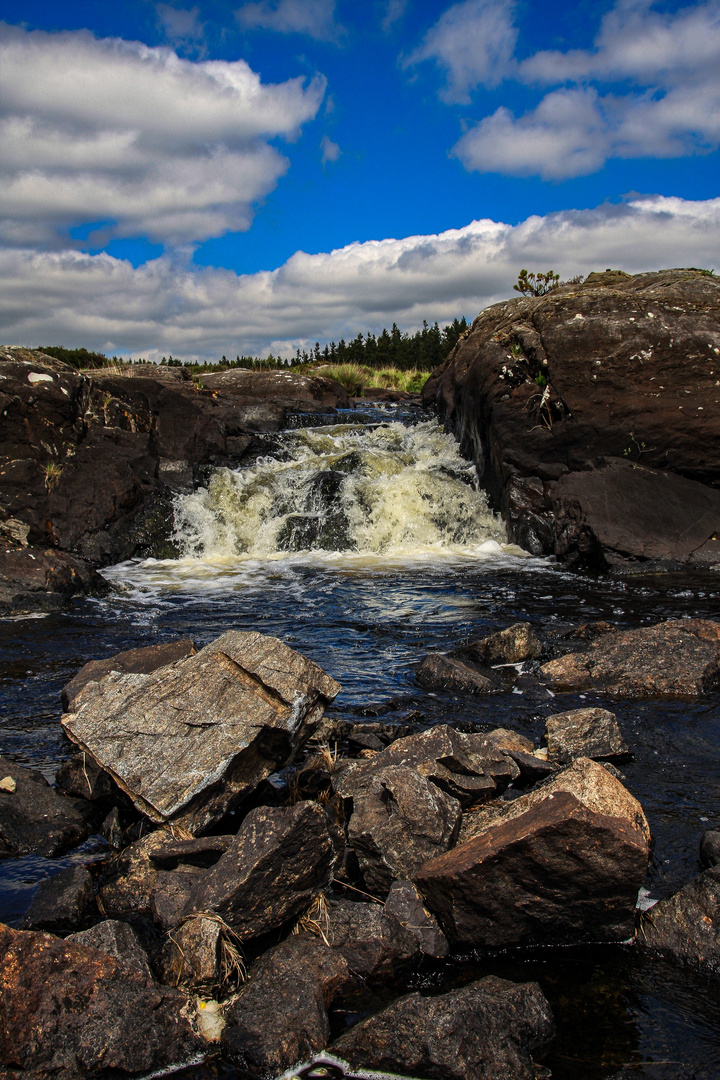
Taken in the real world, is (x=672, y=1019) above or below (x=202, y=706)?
below

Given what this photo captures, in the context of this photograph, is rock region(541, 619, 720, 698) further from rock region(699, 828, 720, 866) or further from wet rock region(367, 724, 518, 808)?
rock region(699, 828, 720, 866)

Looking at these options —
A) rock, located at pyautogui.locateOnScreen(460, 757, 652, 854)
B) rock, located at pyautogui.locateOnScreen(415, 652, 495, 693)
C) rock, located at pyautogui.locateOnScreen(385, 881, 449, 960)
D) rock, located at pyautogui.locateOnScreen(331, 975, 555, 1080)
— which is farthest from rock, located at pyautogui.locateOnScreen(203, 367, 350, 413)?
rock, located at pyautogui.locateOnScreen(331, 975, 555, 1080)

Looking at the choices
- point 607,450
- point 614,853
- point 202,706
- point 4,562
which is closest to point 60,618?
point 4,562

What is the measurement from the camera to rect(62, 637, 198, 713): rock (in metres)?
6.18

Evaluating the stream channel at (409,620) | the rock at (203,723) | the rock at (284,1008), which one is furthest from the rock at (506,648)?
the rock at (284,1008)

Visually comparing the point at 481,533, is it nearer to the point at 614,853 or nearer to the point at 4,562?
the point at 4,562

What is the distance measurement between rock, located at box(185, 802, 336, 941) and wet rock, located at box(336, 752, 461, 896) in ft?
→ 0.87

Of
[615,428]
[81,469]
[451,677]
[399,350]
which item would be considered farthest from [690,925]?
[399,350]

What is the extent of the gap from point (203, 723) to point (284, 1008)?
2.03 metres

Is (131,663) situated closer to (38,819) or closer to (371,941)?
(38,819)

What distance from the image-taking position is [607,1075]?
291 centimetres

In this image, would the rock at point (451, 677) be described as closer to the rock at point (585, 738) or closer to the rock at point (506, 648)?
the rock at point (506, 648)

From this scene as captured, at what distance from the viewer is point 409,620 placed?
983 centimetres

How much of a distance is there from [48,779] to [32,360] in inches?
474
